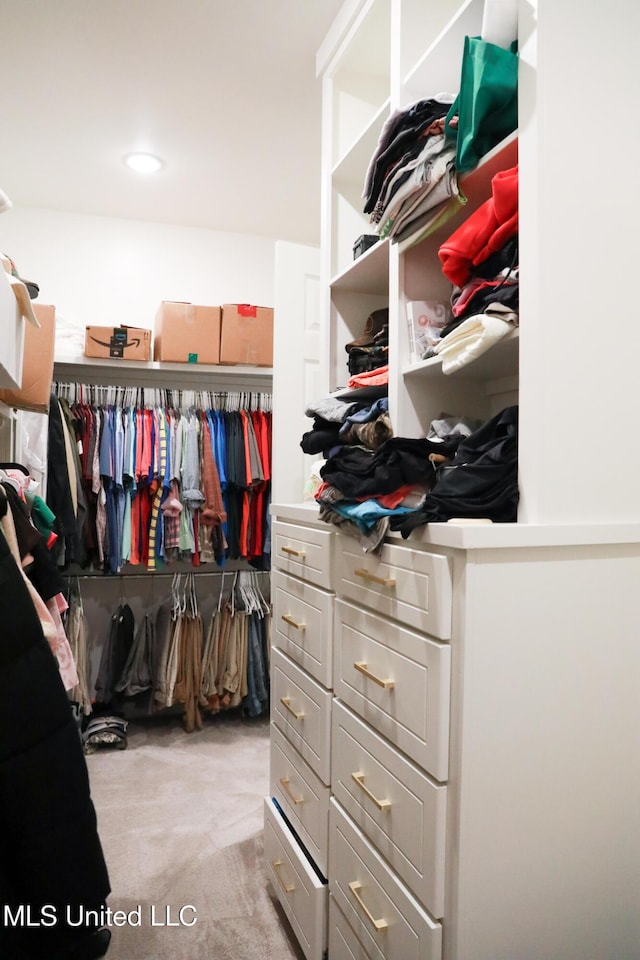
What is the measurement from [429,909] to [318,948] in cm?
63

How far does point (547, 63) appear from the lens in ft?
3.69

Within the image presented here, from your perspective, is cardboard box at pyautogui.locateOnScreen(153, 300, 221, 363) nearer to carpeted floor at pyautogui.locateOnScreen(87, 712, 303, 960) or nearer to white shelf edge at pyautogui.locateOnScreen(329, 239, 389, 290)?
white shelf edge at pyautogui.locateOnScreen(329, 239, 389, 290)

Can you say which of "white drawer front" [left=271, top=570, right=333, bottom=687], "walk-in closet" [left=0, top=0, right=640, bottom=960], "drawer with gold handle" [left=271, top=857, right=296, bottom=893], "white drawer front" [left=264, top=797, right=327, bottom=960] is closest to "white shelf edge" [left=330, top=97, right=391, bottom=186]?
"walk-in closet" [left=0, top=0, right=640, bottom=960]

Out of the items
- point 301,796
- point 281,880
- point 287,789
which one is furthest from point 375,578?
point 281,880

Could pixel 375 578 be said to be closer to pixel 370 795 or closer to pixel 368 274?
pixel 370 795

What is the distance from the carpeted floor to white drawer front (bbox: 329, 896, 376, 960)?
30 cm

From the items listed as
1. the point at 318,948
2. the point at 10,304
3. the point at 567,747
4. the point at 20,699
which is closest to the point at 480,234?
the point at 567,747

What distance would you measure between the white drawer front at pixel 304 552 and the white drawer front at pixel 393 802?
1.11 feet

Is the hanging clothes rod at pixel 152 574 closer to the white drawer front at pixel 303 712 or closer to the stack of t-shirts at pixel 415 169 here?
the white drawer front at pixel 303 712

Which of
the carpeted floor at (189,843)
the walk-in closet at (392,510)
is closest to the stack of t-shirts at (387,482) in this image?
the walk-in closet at (392,510)

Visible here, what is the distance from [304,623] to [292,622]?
0.17 feet

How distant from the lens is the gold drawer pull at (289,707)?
179 cm

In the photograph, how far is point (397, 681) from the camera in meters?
1.28

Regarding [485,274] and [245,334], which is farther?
[245,334]
